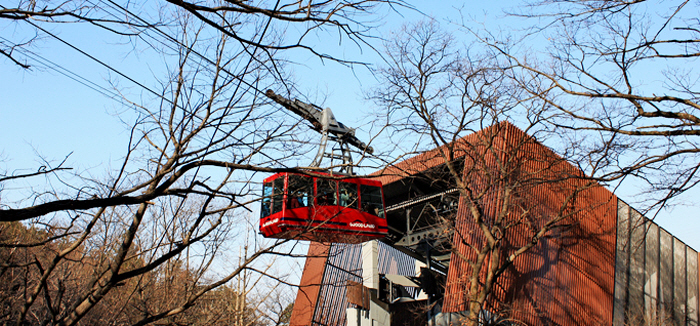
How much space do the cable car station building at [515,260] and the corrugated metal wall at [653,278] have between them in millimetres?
53

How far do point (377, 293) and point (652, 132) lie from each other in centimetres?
1676

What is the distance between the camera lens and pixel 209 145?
251 inches

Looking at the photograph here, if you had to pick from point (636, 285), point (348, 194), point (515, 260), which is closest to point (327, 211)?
point (348, 194)

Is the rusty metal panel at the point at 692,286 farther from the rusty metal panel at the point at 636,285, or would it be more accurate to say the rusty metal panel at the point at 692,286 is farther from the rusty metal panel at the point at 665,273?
the rusty metal panel at the point at 636,285

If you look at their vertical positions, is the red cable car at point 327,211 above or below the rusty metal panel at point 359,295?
above

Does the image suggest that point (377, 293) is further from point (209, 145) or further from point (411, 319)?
point (209, 145)

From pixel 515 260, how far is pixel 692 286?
1451cm

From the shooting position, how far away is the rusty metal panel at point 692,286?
25.6 metres

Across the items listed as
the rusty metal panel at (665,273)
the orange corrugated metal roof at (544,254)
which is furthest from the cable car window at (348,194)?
the rusty metal panel at (665,273)

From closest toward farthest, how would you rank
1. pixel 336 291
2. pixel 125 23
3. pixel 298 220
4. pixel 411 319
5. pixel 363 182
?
pixel 125 23 < pixel 298 220 < pixel 363 182 < pixel 411 319 < pixel 336 291

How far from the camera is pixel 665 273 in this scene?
2467cm

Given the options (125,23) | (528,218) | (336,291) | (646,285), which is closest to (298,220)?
(528,218)

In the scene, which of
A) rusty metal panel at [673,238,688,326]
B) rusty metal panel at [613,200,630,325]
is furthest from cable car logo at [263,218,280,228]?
rusty metal panel at [673,238,688,326]

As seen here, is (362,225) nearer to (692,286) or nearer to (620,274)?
(620,274)
